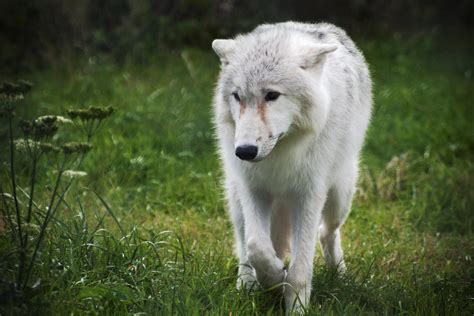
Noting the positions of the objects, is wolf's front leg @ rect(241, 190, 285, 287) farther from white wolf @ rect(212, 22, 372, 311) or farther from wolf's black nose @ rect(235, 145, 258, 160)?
wolf's black nose @ rect(235, 145, 258, 160)

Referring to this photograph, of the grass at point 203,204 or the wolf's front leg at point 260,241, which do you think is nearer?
the grass at point 203,204

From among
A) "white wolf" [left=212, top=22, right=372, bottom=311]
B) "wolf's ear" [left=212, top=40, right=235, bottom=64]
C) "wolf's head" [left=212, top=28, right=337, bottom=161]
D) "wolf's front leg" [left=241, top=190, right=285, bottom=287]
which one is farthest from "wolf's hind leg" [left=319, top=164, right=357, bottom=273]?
"wolf's ear" [left=212, top=40, right=235, bottom=64]

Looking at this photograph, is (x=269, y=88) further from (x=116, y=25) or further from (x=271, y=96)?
(x=116, y=25)

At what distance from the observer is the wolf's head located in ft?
12.9

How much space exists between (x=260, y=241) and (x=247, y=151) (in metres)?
0.68

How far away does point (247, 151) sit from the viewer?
384cm

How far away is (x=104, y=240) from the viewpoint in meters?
4.38

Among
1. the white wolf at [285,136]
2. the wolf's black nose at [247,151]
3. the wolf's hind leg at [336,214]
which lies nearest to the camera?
the wolf's black nose at [247,151]

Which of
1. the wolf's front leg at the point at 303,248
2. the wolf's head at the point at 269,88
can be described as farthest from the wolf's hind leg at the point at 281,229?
the wolf's head at the point at 269,88

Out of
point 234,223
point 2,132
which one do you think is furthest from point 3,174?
point 234,223

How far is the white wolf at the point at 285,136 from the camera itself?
4055 mm

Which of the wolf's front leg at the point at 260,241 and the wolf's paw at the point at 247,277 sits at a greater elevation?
the wolf's front leg at the point at 260,241

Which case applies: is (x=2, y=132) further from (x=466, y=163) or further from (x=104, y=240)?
(x=466, y=163)

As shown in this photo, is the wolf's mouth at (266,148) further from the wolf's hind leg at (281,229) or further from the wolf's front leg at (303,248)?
the wolf's hind leg at (281,229)
